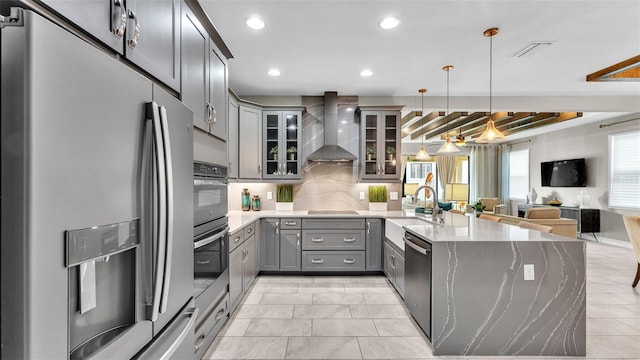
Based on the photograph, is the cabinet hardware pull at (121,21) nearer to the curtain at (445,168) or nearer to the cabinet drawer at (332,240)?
the cabinet drawer at (332,240)

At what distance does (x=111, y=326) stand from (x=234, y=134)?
311 centimetres

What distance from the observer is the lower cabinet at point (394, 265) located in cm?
303

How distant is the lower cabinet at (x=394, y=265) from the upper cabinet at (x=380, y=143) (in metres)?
1.09

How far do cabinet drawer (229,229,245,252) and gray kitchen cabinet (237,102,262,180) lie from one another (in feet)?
3.71

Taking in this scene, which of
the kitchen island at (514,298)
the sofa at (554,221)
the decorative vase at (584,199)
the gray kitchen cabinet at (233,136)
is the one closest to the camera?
the kitchen island at (514,298)

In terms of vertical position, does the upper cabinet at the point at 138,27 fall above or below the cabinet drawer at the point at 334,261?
above

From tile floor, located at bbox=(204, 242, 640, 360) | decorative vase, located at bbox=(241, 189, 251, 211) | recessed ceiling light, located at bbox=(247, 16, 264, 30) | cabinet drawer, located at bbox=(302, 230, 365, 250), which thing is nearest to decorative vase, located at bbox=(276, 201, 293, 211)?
decorative vase, located at bbox=(241, 189, 251, 211)

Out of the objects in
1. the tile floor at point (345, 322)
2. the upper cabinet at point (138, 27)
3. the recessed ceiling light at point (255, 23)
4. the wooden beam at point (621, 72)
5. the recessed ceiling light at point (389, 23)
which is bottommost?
the tile floor at point (345, 322)

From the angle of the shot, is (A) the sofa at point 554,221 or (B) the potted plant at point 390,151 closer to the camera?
(B) the potted plant at point 390,151

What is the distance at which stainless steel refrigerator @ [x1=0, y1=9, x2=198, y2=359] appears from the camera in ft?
1.86

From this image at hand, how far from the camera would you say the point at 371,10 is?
2.32m

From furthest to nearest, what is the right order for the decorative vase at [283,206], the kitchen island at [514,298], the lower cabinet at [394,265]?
1. the decorative vase at [283,206]
2. the lower cabinet at [394,265]
3. the kitchen island at [514,298]

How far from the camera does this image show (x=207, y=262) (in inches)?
77.0

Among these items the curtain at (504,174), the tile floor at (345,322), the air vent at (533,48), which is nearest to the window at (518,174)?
the curtain at (504,174)
